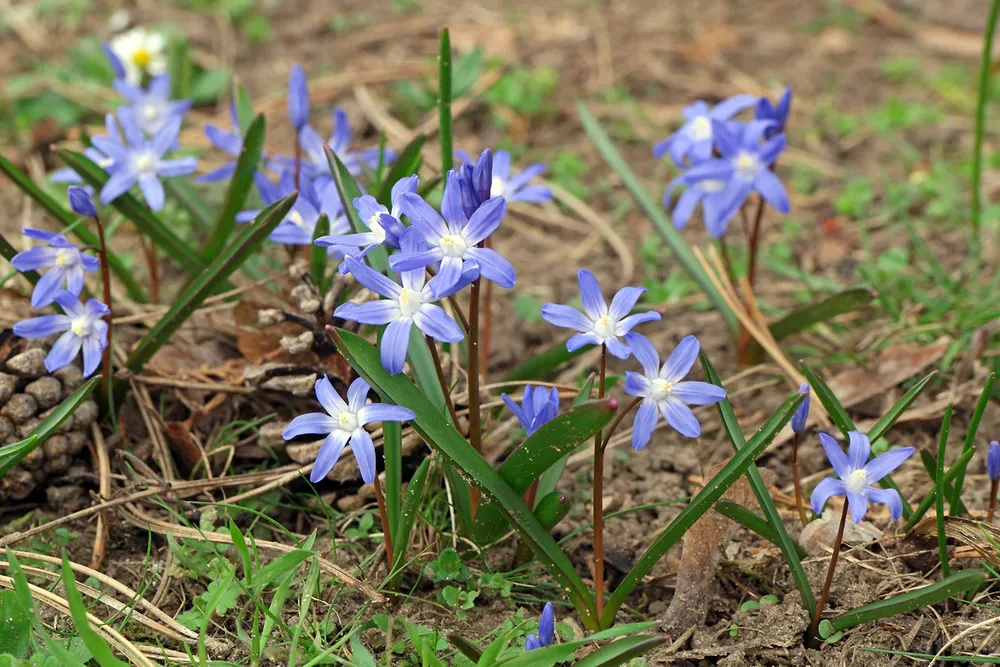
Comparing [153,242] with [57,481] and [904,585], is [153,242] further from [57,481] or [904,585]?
[904,585]

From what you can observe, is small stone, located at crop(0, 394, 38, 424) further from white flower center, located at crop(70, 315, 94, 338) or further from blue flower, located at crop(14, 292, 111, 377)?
white flower center, located at crop(70, 315, 94, 338)

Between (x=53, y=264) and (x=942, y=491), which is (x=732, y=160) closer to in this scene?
(x=942, y=491)

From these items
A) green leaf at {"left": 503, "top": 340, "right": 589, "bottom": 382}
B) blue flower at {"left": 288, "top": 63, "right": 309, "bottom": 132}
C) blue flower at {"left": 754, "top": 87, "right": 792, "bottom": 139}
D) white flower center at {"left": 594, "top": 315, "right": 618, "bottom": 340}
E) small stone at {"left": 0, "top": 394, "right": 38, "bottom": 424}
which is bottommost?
green leaf at {"left": 503, "top": 340, "right": 589, "bottom": 382}

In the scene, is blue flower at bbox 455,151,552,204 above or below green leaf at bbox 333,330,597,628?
above

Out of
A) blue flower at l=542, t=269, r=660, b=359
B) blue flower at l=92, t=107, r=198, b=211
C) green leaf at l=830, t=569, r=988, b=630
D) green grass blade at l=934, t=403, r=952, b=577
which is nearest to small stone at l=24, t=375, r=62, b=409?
blue flower at l=92, t=107, r=198, b=211

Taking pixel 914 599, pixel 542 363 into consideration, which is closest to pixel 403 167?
pixel 542 363

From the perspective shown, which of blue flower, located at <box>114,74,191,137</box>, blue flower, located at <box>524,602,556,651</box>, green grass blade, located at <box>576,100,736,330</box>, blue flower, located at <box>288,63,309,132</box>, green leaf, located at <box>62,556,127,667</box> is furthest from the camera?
blue flower, located at <box>114,74,191,137</box>
